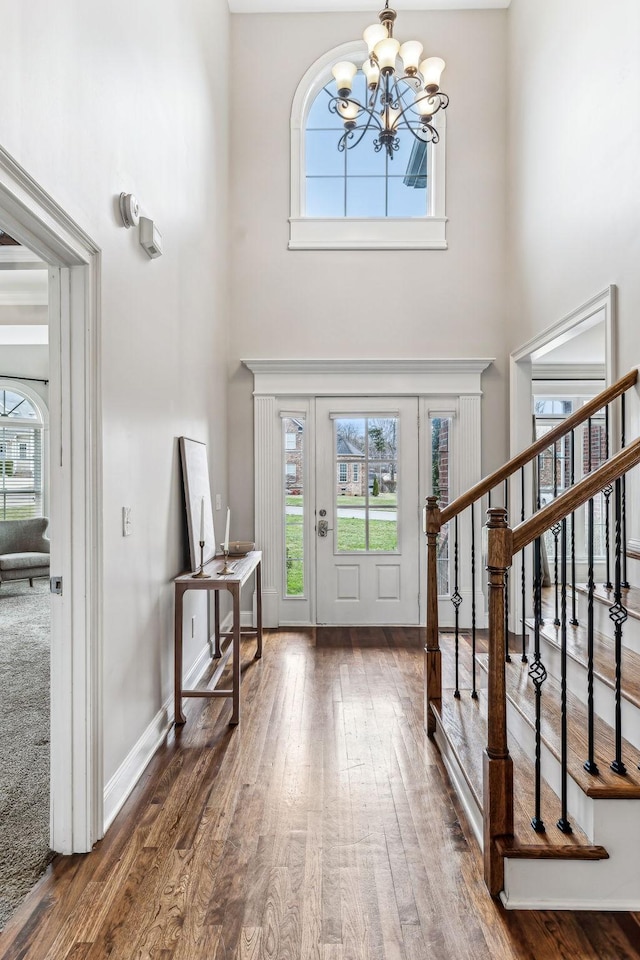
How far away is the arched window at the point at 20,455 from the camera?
7949mm

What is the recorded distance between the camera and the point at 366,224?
5234 millimetres

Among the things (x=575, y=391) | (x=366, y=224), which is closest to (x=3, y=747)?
(x=366, y=224)

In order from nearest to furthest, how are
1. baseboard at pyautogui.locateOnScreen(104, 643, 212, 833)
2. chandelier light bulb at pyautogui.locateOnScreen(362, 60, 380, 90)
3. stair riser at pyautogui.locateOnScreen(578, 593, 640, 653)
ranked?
baseboard at pyautogui.locateOnScreen(104, 643, 212, 833)
stair riser at pyautogui.locateOnScreen(578, 593, 640, 653)
chandelier light bulb at pyautogui.locateOnScreen(362, 60, 380, 90)

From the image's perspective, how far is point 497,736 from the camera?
6.22ft

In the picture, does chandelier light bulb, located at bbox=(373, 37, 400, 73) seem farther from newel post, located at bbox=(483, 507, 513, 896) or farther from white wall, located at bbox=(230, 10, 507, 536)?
newel post, located at bbox=(483, 507, 513, 896)

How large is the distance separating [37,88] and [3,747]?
2.85 m

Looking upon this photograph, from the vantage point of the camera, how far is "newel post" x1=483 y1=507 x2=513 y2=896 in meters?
1.86

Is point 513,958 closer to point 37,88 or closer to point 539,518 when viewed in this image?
point 539,518

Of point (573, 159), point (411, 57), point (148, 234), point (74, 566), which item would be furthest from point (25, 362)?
point (573, 159)

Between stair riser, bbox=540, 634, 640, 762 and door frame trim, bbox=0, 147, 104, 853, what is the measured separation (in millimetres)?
1935

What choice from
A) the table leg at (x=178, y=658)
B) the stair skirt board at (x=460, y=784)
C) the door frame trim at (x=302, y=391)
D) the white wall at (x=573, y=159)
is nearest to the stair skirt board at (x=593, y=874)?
the stair skirt board at (x=460, y=784)

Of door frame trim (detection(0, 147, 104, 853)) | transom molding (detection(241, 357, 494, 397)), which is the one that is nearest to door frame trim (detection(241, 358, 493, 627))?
transom molding (detection(241, 357, 494, 397))

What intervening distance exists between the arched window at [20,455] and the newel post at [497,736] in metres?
7.73

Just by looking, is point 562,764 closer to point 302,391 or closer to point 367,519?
point 367,519
